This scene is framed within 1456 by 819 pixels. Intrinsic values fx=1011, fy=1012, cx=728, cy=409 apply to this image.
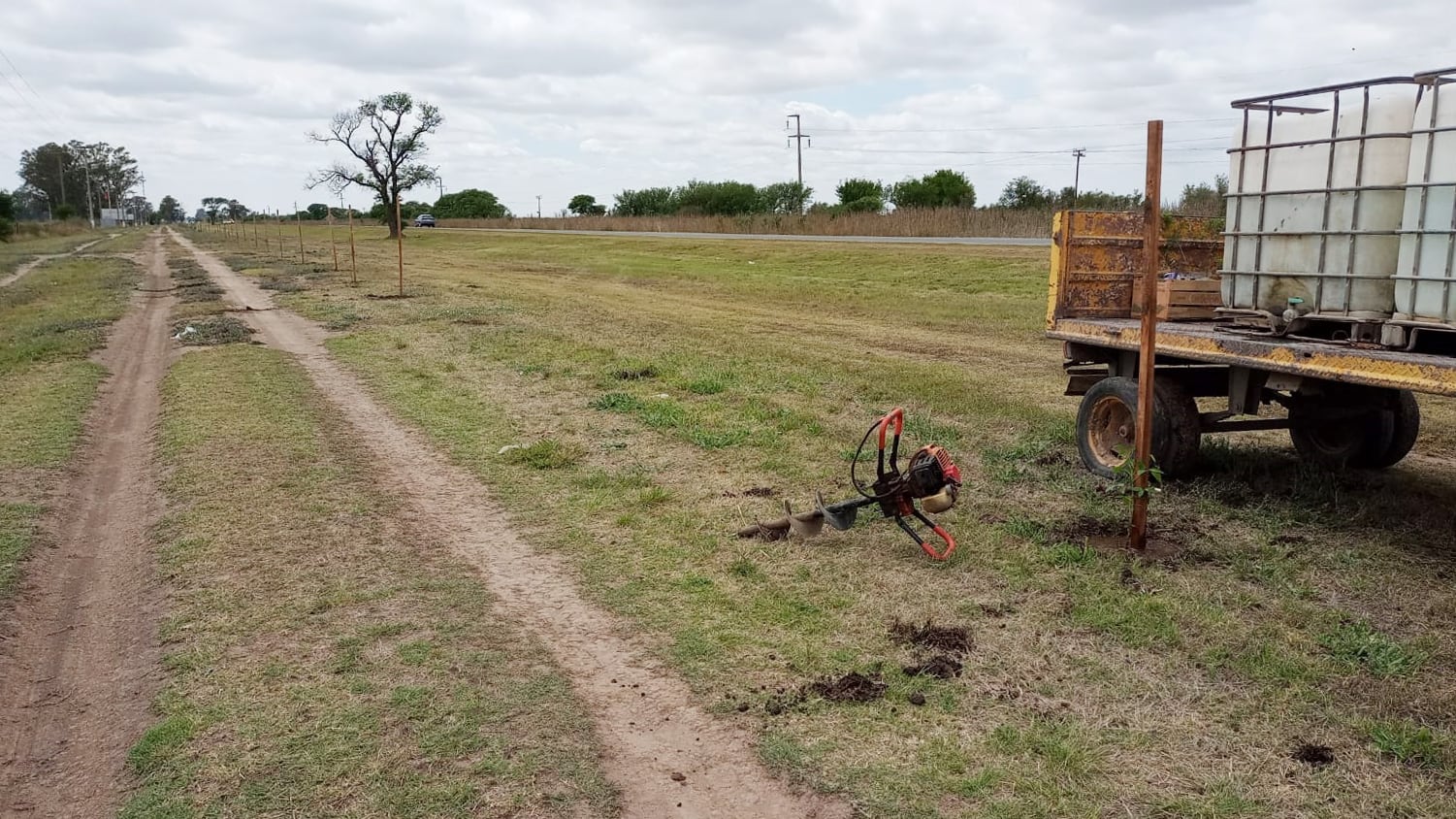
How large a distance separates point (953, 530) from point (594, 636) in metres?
2.29

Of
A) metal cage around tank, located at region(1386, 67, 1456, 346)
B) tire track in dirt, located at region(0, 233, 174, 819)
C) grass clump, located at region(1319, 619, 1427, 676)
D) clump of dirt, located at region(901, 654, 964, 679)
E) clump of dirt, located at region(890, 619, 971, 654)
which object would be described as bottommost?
tire track in dirt, located at region(0, 233, 174, 819)

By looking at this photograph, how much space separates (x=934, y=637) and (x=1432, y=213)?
3.03m

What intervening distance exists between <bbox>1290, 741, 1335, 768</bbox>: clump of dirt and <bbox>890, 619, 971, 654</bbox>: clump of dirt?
1.24m

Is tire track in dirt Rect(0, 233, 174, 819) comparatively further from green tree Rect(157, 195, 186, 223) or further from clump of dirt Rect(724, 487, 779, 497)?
green tree Rect(157, 195, 186, 223)

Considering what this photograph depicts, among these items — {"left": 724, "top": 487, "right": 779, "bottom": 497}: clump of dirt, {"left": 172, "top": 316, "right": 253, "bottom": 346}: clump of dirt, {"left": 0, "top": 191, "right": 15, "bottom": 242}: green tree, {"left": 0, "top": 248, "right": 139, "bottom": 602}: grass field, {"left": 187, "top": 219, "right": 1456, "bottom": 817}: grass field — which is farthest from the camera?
{"left": 0, "top": 191, "right": 15, "bottom": 242}: green tree

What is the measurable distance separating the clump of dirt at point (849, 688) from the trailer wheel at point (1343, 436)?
455 centimetres

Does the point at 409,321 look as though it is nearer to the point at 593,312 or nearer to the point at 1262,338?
the point at 593,312

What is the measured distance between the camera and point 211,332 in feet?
48.9

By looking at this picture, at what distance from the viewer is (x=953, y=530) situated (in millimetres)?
5781

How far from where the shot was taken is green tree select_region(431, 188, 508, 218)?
9381 centimetres

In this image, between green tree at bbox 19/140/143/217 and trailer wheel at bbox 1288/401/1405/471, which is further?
green tree at bbox 19/140/143/217

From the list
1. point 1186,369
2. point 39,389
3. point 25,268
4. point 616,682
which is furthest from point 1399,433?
point 25,268

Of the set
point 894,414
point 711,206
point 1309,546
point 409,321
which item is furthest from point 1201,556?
point 711,206

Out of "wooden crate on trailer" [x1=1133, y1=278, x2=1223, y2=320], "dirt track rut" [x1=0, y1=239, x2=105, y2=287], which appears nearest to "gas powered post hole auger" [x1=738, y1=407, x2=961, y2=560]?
"wooden crate on trailer" [x1=1133, y1=278, x2=1223, y2=320]
